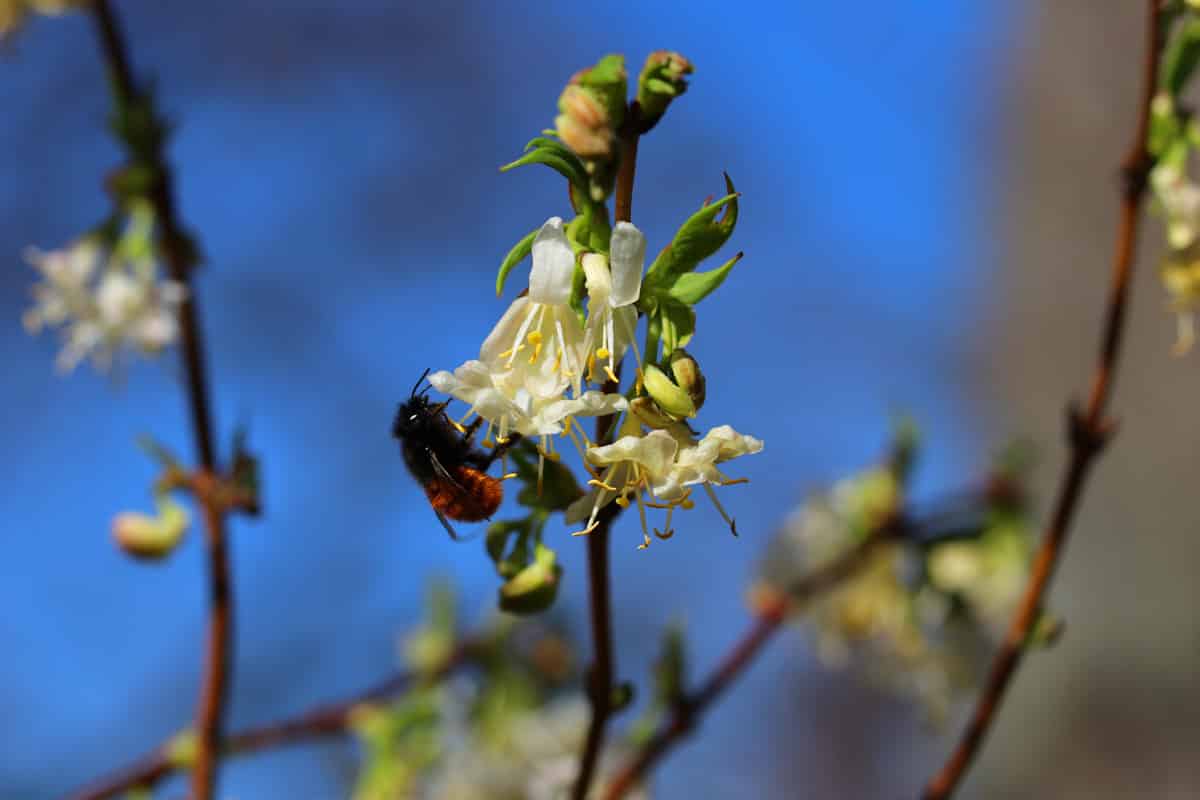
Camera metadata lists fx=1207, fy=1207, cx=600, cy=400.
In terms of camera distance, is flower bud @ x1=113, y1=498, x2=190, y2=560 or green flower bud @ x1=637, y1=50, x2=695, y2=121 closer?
green flower bud @ x1=637, y1=50, x2=695, y2=121

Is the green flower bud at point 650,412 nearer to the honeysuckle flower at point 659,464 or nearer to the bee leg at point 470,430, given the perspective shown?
the honeysuckle flower at point 659,464

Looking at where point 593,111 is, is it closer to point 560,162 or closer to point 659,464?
point 560,162

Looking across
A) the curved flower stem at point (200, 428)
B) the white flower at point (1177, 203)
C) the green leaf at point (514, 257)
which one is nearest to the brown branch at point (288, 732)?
the curved flower stem at point (200, 428)

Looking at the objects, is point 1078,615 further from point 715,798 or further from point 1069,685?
point 715,798

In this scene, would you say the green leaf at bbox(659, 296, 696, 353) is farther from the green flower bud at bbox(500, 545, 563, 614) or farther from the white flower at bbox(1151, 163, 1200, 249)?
the white flower at bbox(1151, 163, 1200, 249)

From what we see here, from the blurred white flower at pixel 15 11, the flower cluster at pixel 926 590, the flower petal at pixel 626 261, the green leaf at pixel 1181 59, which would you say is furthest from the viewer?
the flower cluster at pixel 926 590

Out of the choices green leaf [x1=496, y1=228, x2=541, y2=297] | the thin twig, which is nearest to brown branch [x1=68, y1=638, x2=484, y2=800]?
the thin twig
